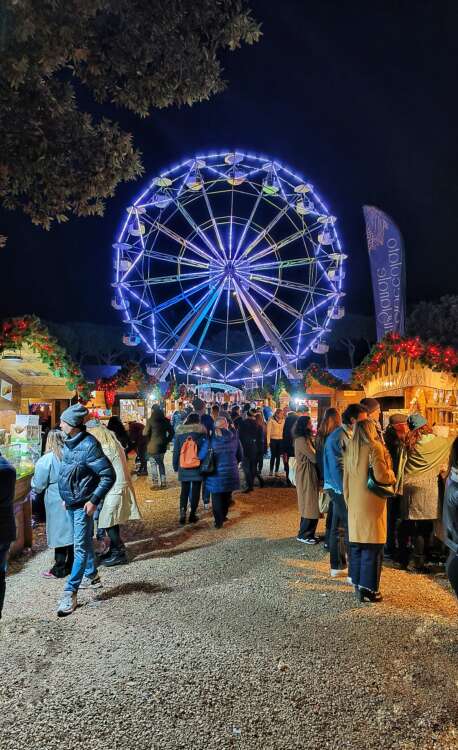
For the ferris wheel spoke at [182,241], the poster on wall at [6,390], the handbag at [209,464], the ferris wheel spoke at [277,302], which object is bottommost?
the handbag at [209,464]

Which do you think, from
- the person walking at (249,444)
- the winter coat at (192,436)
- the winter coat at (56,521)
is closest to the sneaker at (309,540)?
the winter coat at (192,436)

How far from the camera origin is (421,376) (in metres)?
11.5

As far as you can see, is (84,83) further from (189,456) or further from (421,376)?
(421,376)

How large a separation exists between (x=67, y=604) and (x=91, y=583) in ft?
2.72

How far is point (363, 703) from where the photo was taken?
3467 mm

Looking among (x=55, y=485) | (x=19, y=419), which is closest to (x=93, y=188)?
(x=55, y=485)

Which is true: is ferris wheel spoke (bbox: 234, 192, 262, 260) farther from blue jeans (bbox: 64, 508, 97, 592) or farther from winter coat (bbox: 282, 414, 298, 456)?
blue jeans (bbox: 64, 508, 97, 592)

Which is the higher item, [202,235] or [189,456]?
[202,235]

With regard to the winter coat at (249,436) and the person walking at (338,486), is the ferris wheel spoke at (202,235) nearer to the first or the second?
the winter coat at (249,436)

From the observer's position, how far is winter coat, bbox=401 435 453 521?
6270 mm

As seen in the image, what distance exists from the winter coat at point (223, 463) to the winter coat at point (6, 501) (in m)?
4.68

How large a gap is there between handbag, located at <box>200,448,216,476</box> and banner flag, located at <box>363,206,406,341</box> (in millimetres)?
7258

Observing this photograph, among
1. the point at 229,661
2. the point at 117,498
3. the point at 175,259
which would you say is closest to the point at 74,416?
the point at 117,498

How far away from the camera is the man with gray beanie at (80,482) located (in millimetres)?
5145
